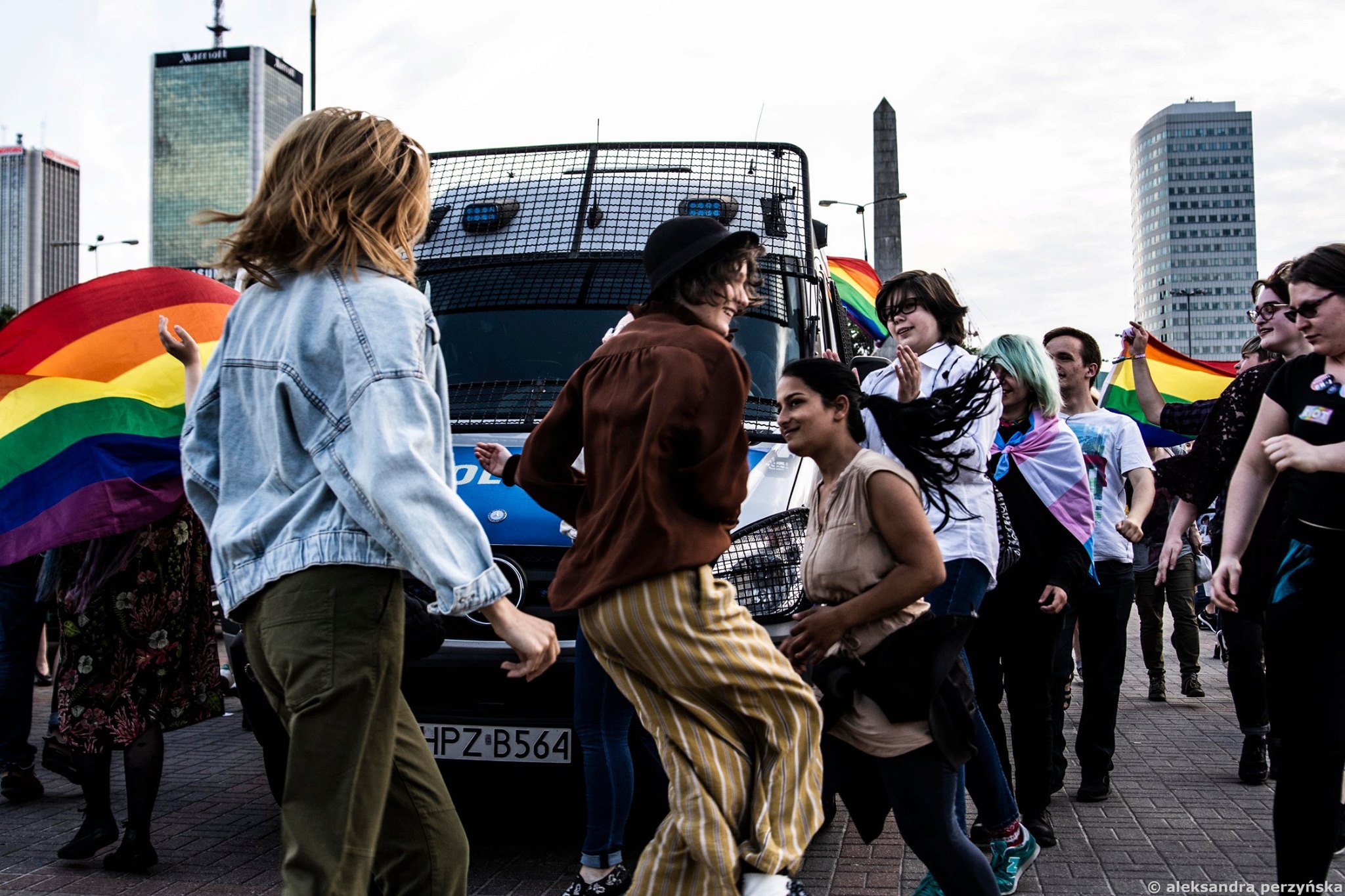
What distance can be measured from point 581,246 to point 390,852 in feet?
13.0

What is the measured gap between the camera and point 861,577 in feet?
10.7

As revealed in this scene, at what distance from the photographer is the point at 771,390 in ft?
18.1

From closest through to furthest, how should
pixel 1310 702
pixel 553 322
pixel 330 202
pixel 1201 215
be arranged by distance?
pixel 330 202
pixel 1310 702
pixel 553 322
pixel 1201 215

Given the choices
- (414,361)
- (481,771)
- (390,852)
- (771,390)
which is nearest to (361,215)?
(414,361)

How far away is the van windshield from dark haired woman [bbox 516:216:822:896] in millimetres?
2357

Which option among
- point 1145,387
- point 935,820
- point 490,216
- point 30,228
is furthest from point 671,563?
point 30,228

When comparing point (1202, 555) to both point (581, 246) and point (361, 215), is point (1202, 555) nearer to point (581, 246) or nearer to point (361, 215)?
point (581, 246)

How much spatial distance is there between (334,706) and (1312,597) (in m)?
2.63

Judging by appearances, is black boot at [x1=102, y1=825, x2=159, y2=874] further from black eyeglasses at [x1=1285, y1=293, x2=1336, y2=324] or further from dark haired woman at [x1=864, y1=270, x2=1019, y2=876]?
black eyeglasses at [x1=1285, y1=293, x2=1336, y2=324]

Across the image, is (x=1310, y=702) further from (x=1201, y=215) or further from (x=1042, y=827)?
(x=1201, y=215)

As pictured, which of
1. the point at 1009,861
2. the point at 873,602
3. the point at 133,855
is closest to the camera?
the point at 873,602

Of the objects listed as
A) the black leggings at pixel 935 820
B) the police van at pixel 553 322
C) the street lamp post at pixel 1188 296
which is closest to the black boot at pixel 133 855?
the police van at pixel 553 322

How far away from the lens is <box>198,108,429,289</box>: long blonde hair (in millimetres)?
2479

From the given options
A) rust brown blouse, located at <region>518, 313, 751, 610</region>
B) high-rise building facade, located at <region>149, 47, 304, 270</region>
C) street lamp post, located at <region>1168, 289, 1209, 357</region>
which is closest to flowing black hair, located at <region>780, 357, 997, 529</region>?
rust brown blouse, located at <region>518, 313, 751, 610</region>
